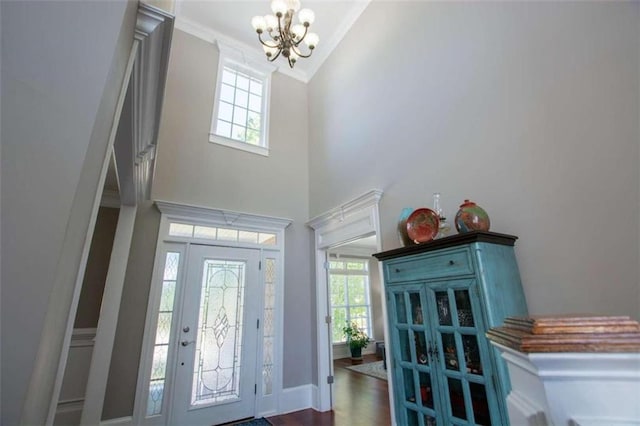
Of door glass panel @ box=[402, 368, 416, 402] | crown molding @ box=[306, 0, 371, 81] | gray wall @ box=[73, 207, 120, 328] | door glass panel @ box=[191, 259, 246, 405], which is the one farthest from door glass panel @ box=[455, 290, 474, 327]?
crown molding @ box=[306, 0, 371, 81]

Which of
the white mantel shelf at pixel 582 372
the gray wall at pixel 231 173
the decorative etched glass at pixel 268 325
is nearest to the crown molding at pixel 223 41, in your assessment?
the gray wall at pixel 231 173

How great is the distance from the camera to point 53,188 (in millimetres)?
674

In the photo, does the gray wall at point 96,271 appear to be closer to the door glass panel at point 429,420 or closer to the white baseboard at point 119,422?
the white baseboard at point 119,422

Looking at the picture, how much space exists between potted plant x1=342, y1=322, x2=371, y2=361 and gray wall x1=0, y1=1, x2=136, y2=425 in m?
7.30

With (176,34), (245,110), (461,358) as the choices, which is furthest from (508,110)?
(176,34)

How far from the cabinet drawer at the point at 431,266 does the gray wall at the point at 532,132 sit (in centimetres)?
46

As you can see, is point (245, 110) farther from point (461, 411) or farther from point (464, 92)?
point (461, 411)

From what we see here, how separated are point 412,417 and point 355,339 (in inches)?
211

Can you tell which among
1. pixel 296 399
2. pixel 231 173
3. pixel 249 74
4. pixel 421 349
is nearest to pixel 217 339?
pixel 296 399

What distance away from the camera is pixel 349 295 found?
26.8 feet

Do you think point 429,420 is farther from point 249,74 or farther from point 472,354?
point 249,74

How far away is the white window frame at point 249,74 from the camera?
4611mm

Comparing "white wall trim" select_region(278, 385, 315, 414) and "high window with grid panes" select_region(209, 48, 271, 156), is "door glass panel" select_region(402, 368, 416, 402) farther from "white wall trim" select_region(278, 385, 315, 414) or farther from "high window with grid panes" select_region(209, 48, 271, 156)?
"high window with grid panes" select_region(209, 48, 271, 156)

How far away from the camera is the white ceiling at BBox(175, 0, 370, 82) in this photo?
177 inches
